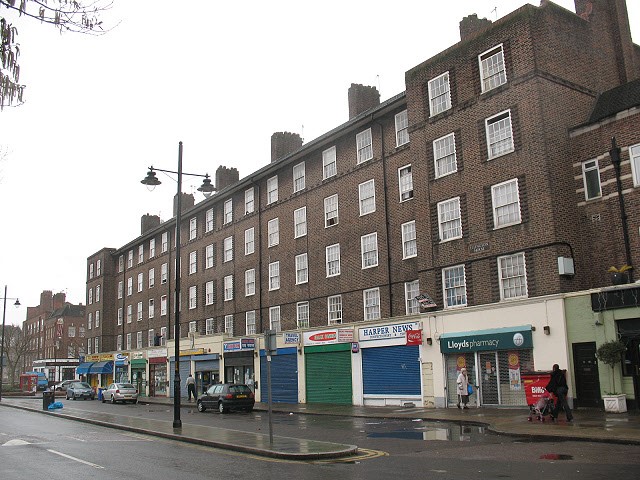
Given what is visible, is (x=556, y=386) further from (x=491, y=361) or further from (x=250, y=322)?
(x=250, y=322)

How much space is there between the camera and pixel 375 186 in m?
32.6

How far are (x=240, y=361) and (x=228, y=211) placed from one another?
1092 cm

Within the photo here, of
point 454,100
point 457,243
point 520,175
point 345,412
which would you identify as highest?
point 454,100

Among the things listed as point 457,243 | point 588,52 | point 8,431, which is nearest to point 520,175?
point 457,243

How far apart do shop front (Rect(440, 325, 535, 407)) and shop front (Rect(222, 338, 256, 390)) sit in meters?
16.4

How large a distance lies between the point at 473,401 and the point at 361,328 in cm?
751

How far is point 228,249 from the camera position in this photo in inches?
1793

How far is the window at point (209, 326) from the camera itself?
47153mm

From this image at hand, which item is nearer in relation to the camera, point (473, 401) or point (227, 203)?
point (473, 401)

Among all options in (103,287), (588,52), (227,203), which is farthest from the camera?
(103,287)

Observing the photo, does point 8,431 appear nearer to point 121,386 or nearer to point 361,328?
point 361,328

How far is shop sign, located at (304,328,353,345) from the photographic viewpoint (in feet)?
105

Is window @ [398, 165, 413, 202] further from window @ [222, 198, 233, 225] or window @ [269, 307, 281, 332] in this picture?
window @ [222, 198, 233, 225]

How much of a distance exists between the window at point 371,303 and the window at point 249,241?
12.1 m
